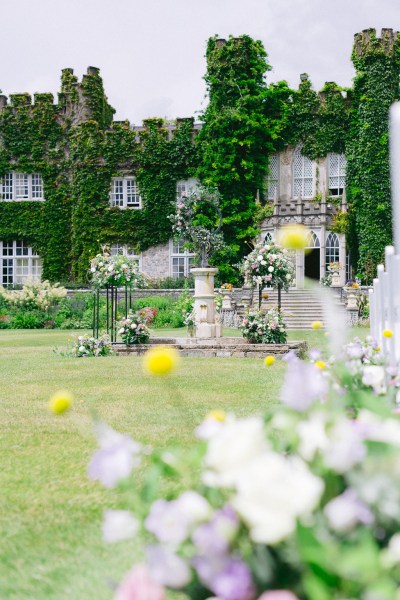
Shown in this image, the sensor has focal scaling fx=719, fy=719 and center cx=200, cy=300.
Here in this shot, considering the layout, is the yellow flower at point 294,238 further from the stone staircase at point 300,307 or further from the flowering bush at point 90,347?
the stone staircase at point 300,307

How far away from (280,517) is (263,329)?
12.8 meters

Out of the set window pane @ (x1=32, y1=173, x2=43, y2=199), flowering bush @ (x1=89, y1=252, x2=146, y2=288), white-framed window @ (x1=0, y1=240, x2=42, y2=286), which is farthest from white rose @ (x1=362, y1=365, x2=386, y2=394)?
window pane @ (x1=32, y1=173, x2=43, y2=199)

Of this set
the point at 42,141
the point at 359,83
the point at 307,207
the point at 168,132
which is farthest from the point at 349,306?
the point at 42,141

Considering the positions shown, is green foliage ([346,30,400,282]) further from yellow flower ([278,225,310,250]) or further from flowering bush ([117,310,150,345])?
yellow flower ([278,225,310,250])

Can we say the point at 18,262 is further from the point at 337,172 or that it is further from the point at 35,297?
the point at 337,172

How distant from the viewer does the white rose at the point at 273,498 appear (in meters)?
1.50

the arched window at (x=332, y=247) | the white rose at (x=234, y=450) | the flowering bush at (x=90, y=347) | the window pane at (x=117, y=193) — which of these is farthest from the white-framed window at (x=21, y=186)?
the white rose at (x=234, y=450)

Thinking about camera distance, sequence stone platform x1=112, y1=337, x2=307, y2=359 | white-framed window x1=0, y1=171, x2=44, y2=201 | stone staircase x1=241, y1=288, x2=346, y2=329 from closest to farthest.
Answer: stone platform x1=112, y1=337, x2=307, y2=359
stone staircase x1=241, y1=288, x2=346, y2=329
white-framed window x1=0, y1=171, x2=44, y2=201

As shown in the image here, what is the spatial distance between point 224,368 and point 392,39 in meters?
20.8

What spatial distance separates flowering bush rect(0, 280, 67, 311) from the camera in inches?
979

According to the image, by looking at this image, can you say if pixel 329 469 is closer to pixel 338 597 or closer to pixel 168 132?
pixel 338 597

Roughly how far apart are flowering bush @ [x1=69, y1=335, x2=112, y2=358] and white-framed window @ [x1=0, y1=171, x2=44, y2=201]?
1905 cm

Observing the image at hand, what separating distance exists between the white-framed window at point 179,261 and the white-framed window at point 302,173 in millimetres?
5098

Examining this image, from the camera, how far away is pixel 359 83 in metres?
27.5
